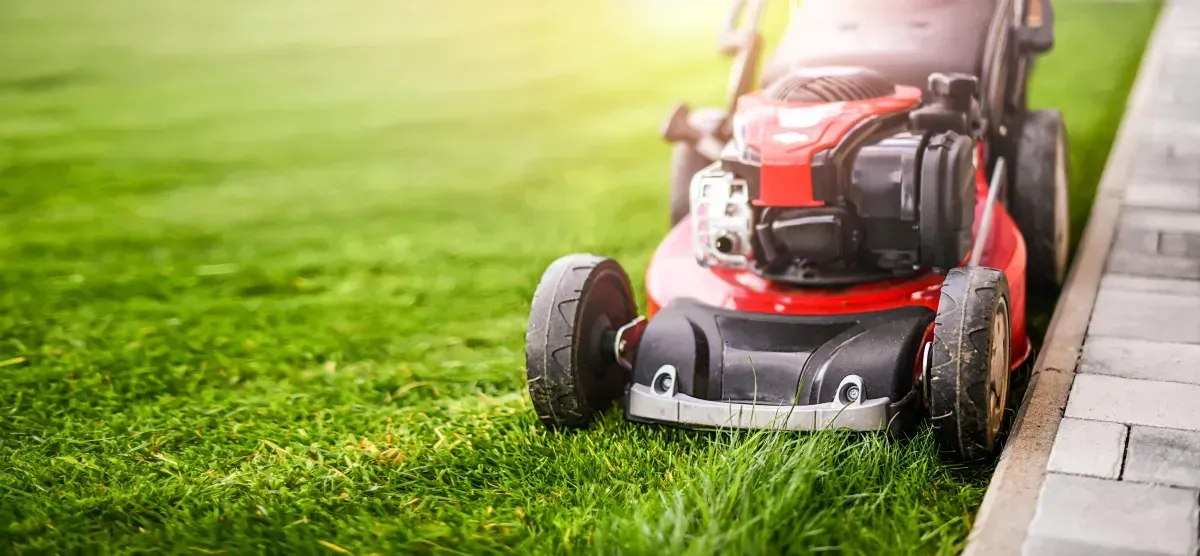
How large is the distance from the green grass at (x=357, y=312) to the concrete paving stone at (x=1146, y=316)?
105 centimetres

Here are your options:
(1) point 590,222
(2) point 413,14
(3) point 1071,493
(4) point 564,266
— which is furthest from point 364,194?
(2) point 413,14

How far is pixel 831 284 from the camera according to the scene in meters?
3.25

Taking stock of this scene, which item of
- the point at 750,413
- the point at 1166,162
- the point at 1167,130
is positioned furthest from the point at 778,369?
the point at 1167,130

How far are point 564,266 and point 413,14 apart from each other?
37.7ft

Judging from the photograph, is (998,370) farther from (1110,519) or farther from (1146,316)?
(1146,316)

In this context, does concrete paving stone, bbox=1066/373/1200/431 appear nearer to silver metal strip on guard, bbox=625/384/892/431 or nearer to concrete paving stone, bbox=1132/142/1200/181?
silver metal strip on guard, bbox=625/384/892/431

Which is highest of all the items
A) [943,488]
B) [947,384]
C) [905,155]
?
[905,155]

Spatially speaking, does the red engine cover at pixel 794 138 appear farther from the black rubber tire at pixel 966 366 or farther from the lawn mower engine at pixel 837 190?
the black rubber tire at pixel 966 366

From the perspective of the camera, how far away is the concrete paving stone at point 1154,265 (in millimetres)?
4008

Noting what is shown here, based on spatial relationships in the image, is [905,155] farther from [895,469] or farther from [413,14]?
[413,14]

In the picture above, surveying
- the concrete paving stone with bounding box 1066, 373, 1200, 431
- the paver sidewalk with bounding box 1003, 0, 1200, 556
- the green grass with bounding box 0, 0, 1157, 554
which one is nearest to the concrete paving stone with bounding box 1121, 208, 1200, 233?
the paver sidewalk with bounding box 1003, 0, 1200, 556

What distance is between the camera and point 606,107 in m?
8.70

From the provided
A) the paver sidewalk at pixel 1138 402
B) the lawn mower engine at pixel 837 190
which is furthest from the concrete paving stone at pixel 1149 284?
the lawn mower engine at pixel 837 190

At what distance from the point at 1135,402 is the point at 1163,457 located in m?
0.32
